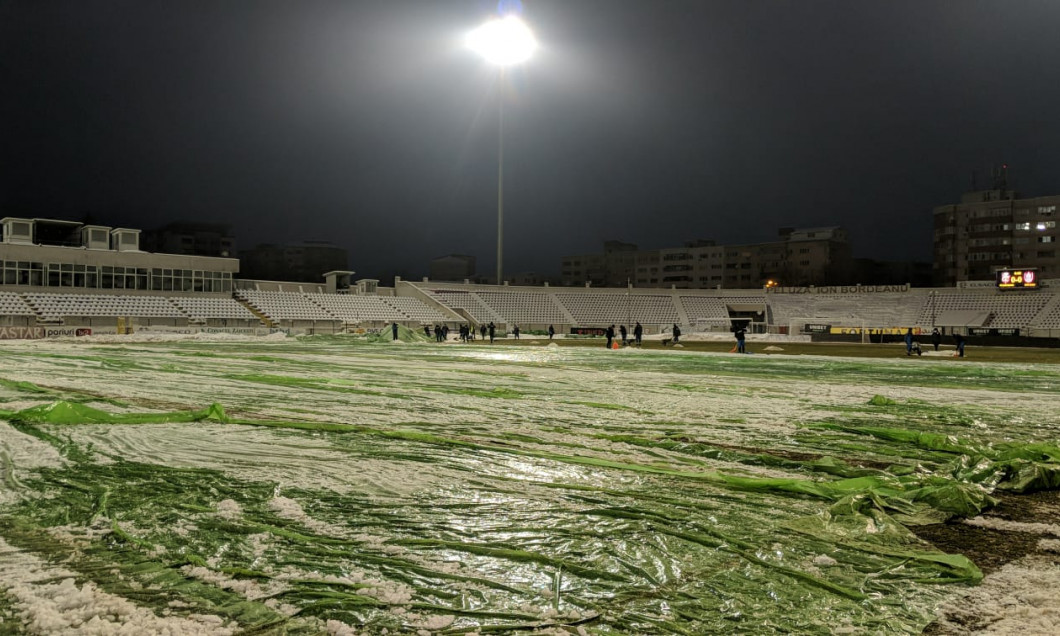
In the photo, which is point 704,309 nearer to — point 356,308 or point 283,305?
point 356,308

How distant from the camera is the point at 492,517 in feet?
11.0

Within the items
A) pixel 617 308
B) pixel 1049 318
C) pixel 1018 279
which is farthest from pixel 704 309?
pixel 1049 318

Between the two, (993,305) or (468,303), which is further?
(468,303)

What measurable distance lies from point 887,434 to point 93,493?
675 centimetres

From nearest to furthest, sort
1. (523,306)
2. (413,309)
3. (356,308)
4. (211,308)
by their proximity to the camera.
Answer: (211,308)
(356,308)
(413,309)
(523,306)

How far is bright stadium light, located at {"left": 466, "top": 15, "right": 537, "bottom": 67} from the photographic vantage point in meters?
39.4

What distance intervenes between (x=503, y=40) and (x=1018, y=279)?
4397 cm

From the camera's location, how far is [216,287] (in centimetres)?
4950

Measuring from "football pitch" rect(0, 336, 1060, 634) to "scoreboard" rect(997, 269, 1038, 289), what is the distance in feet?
169

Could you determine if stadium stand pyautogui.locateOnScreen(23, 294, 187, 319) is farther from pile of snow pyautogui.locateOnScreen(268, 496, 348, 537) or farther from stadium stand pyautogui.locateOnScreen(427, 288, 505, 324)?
pile of snow pyautogui.locateOnScreen(268, 496, 348, 537)

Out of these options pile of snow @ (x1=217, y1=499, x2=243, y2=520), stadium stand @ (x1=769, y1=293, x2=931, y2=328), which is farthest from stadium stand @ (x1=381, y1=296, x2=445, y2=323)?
pile of snow @ (x1=217, y1=499, x2=243, y2=520)

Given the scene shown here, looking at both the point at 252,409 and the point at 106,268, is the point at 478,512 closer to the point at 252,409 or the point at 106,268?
the point at 252,409

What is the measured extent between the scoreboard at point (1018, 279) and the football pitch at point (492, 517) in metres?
Result: 51.7

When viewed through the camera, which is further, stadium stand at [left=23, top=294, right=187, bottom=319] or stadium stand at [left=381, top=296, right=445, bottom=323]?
stadium stand at [left=381, top=296, right=445, bottom=323]
